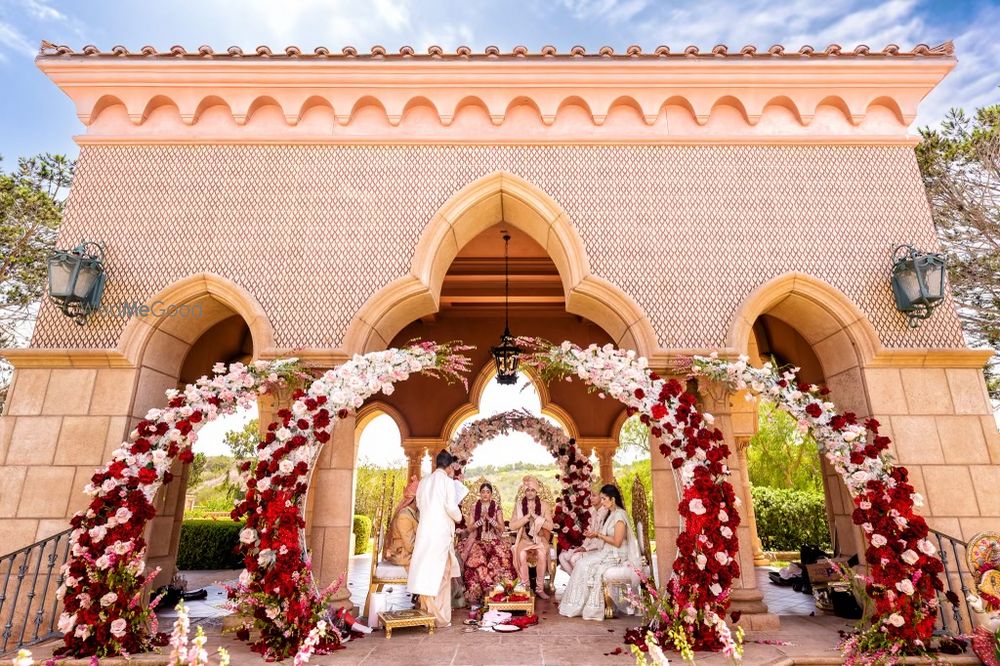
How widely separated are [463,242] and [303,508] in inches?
129

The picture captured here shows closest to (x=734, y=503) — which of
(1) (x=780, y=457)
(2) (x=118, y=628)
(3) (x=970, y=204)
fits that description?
(2) (x=118, y=628)

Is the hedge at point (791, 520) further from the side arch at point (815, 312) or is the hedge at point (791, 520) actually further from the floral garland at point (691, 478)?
the floral garland at point (691, 478)

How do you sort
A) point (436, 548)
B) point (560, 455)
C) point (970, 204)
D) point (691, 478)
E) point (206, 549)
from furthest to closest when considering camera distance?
point (206, 549) < point (560, 455) < point (970, 204) < point (436, 548) < point (691, 478)

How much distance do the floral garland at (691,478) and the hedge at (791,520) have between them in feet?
29.8

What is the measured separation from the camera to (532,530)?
6.62 metres

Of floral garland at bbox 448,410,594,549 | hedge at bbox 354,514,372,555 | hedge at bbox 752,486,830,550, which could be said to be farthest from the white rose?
hedge at bbox 752,486,830,550

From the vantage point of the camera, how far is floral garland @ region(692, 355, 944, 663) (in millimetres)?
3674

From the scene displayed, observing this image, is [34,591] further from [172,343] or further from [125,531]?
[172,343]

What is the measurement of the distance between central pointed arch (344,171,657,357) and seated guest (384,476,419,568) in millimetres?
1958

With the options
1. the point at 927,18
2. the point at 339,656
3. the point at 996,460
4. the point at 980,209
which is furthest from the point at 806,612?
the point at 927,18

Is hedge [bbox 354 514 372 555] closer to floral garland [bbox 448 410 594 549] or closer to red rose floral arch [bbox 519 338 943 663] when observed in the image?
floral garland [bbox 448 410 594 549]

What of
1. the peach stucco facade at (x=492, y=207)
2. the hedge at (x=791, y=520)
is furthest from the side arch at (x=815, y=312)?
the hedge at (x=791, y=520)

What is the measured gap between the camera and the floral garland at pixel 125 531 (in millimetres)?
3646

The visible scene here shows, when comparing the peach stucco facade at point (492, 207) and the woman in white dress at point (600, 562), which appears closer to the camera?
the peach stucco facade at point (492, 207)
